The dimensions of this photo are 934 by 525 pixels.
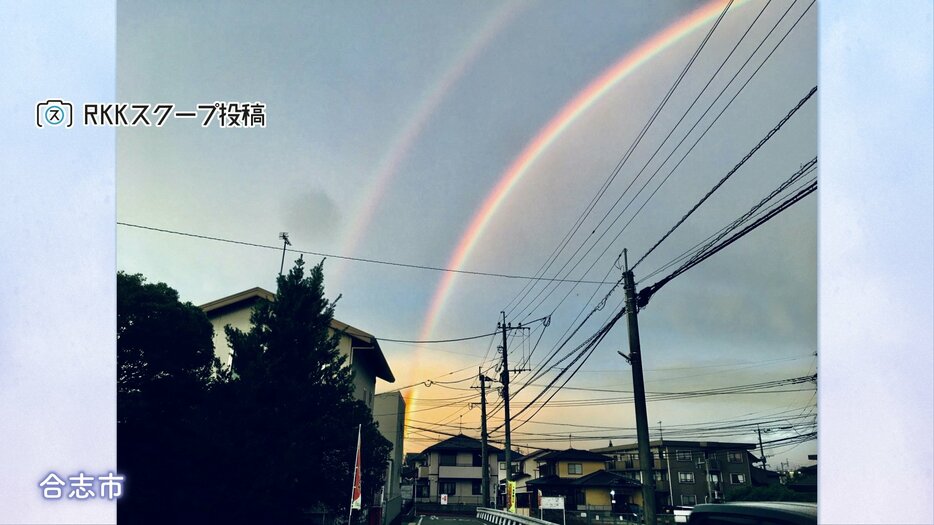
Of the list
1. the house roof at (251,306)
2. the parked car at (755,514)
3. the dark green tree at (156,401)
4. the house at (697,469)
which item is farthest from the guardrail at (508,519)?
the house at (697,469)

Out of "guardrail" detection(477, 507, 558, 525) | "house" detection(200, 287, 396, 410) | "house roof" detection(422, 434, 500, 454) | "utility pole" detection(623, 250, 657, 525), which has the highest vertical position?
"house" detection(200, 287, 396, 410)

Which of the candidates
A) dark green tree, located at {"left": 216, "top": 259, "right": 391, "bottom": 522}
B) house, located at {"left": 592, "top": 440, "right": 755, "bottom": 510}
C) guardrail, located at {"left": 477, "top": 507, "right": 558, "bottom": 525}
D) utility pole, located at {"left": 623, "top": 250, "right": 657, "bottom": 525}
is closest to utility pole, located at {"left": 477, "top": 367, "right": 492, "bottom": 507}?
guardrail, located at {"left": 477, "top": 507, "right": 558, "bottom": 525}

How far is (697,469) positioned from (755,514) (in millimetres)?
63268

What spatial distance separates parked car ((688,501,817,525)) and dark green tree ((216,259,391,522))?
11.9 metres

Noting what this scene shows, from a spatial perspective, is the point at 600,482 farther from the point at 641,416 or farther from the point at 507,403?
the point at 641,416

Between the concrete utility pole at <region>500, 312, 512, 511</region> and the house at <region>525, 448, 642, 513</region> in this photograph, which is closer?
the concrete utility pole at <region>500, 312, 512, 511</region>

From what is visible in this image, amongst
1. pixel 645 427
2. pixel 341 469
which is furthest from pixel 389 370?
pixel 645 427

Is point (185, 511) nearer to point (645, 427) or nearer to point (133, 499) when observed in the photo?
point (133, 499)

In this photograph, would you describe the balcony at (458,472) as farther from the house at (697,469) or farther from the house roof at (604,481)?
the house at (697,469)

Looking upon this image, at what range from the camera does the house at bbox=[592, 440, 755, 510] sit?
5897 centimetres

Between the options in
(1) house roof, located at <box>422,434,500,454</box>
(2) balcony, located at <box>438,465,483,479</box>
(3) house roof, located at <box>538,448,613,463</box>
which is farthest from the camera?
(1) house roof, located at <box>422,434,500,454</box>

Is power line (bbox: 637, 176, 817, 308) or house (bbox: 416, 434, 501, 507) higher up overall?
power line (bbox: 637, 176, 817, 308)

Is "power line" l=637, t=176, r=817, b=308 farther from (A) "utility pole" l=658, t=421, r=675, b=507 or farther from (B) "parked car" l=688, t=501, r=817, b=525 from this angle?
(A) "utility pole" l=658, t=421, r=675, b=507

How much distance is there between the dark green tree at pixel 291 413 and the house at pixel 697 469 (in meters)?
50.3
